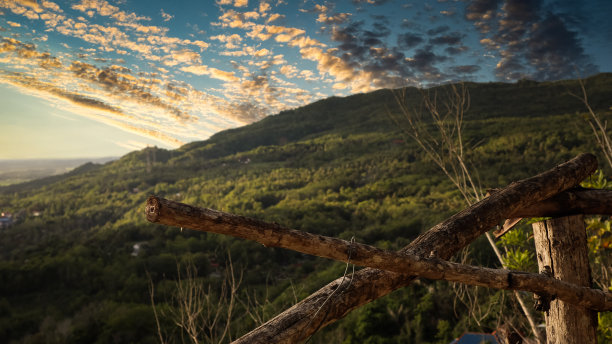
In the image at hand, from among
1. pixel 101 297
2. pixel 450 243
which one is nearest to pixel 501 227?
pixel 450 243

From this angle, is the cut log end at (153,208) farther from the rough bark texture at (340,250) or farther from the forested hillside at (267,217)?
the forested hillside at (267,217)

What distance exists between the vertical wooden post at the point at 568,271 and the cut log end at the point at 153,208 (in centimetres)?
235

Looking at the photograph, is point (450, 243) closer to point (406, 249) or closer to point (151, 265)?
point (406, 249)

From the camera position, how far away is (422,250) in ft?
4.88

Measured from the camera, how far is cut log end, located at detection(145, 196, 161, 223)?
2.63 ft

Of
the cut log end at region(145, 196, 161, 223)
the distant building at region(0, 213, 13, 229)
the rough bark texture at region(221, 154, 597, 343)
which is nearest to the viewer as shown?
the cut log end at region(145, 196, 161, 223)

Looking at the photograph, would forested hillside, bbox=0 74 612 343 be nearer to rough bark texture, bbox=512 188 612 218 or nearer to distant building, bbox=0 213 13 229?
rough bark texture, bbox=512 188 612 218

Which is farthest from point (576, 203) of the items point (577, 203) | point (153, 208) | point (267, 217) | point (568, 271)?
point (267, 217)

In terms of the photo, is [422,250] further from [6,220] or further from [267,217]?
[6,220]

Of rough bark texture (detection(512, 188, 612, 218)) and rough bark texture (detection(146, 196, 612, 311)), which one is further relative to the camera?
rough bark texture (detection(512, 188, 612, 218))

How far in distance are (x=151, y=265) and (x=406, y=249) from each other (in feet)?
105

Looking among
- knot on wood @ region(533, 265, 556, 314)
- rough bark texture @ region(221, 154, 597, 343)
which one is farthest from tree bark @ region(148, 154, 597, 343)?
knot on wood @ region(533, 265, 556, 314)

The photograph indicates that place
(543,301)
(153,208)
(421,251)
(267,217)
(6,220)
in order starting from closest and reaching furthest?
(153,208)
(421,251)
(543,301)
(267,217)
(6,220)

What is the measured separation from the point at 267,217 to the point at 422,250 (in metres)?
42.0
